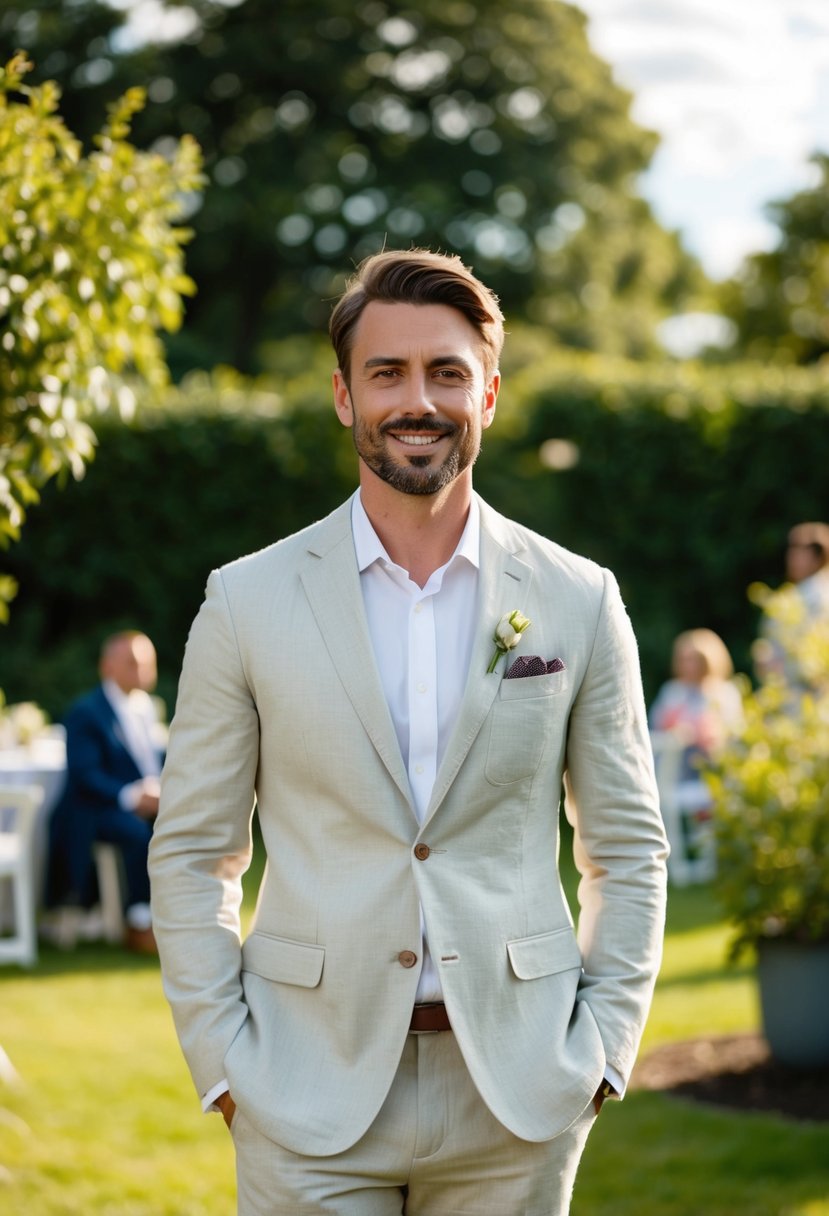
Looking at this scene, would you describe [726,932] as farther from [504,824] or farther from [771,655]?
[504,824]

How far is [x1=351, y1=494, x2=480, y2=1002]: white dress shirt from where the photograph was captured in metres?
2.67

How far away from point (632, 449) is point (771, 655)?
683cm

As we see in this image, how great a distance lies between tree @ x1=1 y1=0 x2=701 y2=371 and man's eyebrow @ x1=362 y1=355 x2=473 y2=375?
20097 mm

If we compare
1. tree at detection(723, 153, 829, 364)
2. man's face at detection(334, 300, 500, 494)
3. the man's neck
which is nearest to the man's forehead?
man's face at detection(334, 300, 500, 494)

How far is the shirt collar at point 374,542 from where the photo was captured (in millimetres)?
2793

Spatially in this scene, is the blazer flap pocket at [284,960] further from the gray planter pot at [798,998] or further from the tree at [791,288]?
the tree at [791,288]

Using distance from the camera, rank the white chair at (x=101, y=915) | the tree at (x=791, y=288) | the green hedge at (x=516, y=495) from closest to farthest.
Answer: the white chair at (x=101, y=915) < the green hedge at (x=516, y=495) < the tree at (x=791, y=288)

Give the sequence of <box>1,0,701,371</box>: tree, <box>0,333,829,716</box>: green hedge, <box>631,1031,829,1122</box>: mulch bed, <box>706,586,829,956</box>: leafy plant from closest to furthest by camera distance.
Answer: <box>631,1031,829,1122</box>: mulch bed → <box>706,586,829,956</box>: leafy plant → <box>0,333,829,716</box>: green hedge → <box>1,0,701,371</box>: tree

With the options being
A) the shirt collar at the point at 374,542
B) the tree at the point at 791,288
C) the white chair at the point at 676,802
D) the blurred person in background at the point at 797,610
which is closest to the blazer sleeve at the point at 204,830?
the shirt collar at the point at 374,542

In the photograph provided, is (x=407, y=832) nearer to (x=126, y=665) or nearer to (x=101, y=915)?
(x=126, y=665)

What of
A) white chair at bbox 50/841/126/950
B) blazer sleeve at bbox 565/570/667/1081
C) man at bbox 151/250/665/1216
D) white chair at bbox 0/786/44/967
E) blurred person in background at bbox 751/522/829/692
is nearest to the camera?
man at bbox 151/250/665/1216

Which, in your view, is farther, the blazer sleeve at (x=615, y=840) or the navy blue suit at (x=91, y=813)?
the navy blue suit at (x=91, y=813)

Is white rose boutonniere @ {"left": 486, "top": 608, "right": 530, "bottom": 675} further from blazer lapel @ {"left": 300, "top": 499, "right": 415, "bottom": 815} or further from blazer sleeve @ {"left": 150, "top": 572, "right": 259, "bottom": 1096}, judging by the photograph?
blazer sleeve @ {"left": 150, "top": 572, "right": 259, "bottom": 1096}

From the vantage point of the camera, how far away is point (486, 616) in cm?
274
